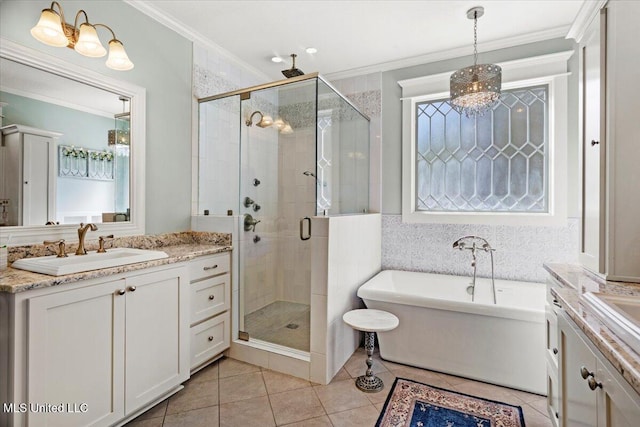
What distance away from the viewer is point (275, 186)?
256 centimetres

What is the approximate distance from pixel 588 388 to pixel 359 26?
2.67 m

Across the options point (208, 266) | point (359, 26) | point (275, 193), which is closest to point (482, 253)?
point (275, 193)

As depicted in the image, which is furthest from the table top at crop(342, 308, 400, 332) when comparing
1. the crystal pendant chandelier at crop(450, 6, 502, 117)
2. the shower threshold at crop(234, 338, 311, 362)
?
the crystal pendant chandelier at crop(450, 6, 502, 117)

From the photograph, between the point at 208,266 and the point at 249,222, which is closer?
the point at 208,266

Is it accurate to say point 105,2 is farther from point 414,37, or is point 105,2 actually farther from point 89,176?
point 414,37

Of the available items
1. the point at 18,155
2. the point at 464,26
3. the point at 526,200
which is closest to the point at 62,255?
the point at 18,155

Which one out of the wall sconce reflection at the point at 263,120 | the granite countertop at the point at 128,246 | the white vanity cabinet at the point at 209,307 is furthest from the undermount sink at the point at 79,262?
the wall sconce reflection at the point at 263,120

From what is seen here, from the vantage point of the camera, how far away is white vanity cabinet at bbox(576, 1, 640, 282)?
138 centimetres

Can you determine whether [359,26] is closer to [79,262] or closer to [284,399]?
[79,262]

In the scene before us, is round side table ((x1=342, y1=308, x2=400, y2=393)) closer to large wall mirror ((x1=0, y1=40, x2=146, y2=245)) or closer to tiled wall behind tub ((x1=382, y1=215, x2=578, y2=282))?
tiled wall behind tub ((x1=382, y1=215, x2=578, y2=282))

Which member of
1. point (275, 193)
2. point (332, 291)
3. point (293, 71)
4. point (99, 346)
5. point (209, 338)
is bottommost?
point (209, 338)

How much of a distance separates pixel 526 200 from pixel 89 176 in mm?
3439

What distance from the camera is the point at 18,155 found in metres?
1.66

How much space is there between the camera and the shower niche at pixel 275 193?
2359 mm
